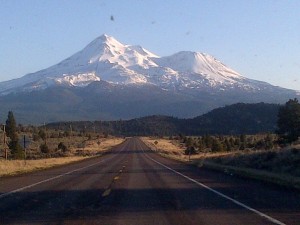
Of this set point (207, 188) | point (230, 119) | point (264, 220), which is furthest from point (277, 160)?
point (230, 119)

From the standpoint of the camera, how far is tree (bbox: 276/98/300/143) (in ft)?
189

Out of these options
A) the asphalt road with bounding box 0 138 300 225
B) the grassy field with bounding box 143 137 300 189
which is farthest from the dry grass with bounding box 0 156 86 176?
the asphalt road with bounding box 0 138 300 225

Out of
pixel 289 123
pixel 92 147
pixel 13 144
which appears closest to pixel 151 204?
pixel 289 123

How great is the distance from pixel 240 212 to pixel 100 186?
967 centimetres

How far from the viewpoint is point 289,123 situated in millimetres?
57906

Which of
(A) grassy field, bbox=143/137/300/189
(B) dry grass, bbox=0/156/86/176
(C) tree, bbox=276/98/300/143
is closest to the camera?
(A) grassy field, bbox=143/137/300/189

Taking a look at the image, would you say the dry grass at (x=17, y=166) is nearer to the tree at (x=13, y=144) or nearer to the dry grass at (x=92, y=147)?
the tree at (x=13, y=144)

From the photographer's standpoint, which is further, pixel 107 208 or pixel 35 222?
pixel 107 208

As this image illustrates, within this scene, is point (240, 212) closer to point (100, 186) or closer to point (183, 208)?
point (183, 208)

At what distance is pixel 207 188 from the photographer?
2175 centimetres

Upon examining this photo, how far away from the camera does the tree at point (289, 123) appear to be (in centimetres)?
5750

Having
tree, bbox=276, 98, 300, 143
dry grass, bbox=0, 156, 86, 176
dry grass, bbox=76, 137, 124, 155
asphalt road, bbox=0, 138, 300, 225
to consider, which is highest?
tree, bbox=276, 98, 300, 143

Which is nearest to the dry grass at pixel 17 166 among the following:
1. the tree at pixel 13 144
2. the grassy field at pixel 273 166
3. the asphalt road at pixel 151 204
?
the grassy field at pixel 273 166

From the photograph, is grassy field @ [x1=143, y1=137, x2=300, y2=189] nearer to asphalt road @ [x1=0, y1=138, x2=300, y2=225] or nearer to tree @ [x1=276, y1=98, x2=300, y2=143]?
asphalt road @ [x1=0, y1=138, x2=300, y2=225]
